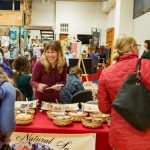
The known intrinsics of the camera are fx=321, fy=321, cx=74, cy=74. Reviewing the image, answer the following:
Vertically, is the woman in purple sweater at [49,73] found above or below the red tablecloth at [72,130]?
above

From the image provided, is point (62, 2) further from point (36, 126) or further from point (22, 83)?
point (36, 126)

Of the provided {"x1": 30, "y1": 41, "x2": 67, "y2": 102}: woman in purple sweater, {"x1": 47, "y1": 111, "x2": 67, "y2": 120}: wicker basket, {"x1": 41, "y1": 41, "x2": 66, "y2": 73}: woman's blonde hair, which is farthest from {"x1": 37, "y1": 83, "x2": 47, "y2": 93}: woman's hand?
{"x1": 47, "y1": 111, "x2": 67, "y2": 120}: wicker basket

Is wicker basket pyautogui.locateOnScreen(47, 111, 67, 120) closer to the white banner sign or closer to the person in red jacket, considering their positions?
the white banner sign

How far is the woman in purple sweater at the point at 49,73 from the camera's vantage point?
3.36 metres

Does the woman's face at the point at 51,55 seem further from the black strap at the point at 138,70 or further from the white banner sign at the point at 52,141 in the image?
the black strap at the point at 138,70

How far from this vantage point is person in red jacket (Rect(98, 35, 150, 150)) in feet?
7.01

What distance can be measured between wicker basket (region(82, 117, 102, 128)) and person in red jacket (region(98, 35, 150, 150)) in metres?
0.41

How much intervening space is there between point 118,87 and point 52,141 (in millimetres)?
873

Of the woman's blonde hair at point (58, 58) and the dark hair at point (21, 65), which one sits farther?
the dark hair at point (21, 65)

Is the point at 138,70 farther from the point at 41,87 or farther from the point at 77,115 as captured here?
the point at 41,87

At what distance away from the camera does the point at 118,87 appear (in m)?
2.24

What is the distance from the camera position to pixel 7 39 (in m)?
6.61

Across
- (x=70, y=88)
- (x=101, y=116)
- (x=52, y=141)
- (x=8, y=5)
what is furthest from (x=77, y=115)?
(x=8, y=5)

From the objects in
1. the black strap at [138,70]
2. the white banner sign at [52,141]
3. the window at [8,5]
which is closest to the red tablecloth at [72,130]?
the white banner sign at [52,141]
